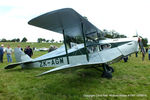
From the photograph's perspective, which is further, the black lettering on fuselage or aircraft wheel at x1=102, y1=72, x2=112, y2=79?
the black lettering on fuselage

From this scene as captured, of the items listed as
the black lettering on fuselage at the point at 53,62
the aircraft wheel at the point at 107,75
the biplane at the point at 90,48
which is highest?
the biplane at the point at 90,48

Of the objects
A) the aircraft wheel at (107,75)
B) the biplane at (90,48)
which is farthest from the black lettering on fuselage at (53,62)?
the aircraft wheel at (107,75)

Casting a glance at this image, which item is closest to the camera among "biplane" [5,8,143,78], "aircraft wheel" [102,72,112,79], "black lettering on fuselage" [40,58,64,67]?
"biplane" [5,8,143,78]

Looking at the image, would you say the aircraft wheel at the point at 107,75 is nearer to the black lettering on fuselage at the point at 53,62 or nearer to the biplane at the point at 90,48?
the biplane at the point at 90,48

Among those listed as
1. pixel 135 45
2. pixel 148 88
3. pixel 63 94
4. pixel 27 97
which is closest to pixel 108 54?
pixel 135 45

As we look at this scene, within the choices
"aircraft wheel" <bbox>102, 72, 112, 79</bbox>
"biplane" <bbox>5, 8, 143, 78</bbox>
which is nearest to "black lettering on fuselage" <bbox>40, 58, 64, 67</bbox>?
"biplane" <bbox>5, 8, 143, 78</bbox>

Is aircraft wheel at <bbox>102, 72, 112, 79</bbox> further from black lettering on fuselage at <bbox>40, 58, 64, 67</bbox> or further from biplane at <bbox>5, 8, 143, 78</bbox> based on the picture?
black lettering on fuselage at <bbox>40, 58, 64, 67</bbox>

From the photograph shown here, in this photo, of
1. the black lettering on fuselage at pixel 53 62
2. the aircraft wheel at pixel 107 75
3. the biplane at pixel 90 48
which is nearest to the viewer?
the biplane at pixel 90 48

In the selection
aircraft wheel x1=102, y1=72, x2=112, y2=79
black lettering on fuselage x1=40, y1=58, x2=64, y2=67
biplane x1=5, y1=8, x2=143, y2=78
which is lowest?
aircraft wheel x1=102, y1=72, x2=112, y2=79

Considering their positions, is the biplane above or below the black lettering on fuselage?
above

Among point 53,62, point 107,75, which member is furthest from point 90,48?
point 53,62

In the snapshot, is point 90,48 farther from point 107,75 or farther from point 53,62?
point 53,62

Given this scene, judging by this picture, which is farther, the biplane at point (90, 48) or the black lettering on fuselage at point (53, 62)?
the black lettering on fuselage at point (53, 62)

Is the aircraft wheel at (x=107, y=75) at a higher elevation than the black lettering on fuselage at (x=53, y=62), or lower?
lower
